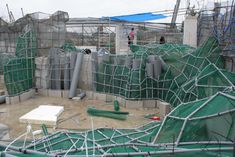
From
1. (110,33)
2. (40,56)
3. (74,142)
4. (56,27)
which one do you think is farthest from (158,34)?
(74,142)

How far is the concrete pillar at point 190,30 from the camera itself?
14680 mm

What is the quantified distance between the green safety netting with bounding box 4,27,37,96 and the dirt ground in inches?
33.5

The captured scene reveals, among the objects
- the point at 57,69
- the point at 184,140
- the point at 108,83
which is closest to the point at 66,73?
the point at 57,69

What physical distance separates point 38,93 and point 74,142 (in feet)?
34.1

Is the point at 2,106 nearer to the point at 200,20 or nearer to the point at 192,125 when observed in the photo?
the point at 192,125

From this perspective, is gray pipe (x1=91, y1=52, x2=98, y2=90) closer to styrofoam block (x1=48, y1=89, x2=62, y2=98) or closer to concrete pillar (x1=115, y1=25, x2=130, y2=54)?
styrofoam block (x1=48, y1=89, x2=62, y2=98)

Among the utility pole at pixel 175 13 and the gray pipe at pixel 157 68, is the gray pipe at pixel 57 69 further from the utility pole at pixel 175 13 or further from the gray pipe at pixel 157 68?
the utility pole at pixel 175 13

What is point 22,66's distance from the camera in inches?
529

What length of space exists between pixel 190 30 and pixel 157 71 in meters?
4.36

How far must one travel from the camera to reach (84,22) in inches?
896

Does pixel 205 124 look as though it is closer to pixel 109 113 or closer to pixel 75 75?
pixel 109 113

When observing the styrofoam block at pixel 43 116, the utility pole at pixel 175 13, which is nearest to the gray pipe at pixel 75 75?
the styrofoam block at pixel 43 116

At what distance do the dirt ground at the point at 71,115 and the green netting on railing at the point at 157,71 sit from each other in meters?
0.90

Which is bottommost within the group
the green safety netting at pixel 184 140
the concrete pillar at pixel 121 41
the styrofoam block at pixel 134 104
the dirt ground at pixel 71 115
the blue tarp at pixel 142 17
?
the dirt ground at pixel 71 115
